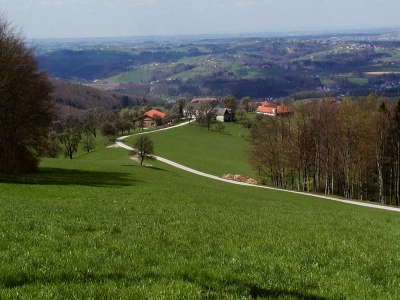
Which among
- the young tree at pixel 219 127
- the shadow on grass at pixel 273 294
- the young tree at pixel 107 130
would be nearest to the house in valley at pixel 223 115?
the young tree at pixel 219 127

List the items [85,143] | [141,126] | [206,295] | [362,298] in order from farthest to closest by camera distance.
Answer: [141,126]
[85,143]
[362,298]
[206,295]

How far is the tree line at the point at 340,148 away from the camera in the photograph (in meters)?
45.6

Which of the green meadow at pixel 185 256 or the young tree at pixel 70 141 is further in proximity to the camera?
the young tree at pixel 70 141

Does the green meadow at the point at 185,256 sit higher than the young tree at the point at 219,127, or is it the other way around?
the green meadow at the point at 185,256

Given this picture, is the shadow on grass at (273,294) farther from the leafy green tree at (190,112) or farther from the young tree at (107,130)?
the leafy green tree at (190,112)

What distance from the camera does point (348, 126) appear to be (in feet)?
152

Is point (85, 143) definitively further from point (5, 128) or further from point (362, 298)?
point (362, 298)

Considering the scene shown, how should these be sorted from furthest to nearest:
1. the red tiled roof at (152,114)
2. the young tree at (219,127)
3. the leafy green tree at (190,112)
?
the red tiled roof at (152,114) < the leafy green tree at (190,112) < the young tree at (219,127)

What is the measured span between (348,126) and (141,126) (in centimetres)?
8951

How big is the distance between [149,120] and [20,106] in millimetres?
107765

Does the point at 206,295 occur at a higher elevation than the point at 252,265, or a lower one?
higher

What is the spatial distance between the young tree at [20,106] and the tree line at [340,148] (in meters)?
30.1

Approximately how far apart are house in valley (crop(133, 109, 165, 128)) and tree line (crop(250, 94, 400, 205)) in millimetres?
79775

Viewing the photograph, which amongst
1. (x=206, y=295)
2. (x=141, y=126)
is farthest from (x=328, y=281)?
(x=141, y=126)
